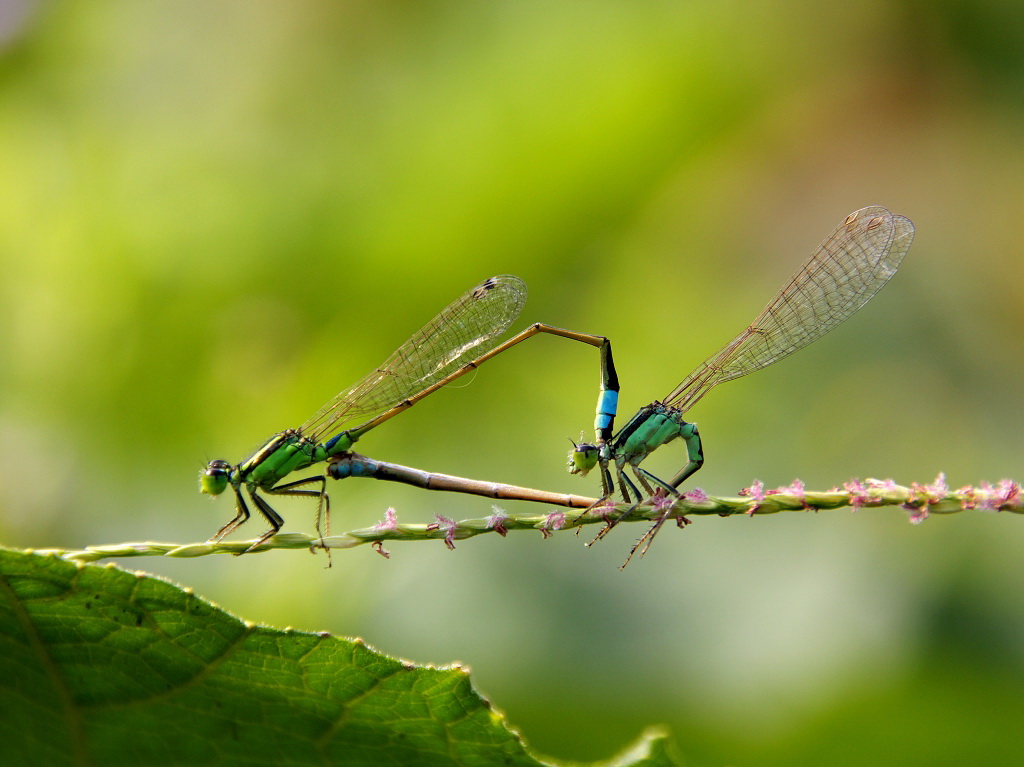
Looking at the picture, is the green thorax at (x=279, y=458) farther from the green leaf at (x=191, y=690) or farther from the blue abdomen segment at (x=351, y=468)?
the green leaf at (x=191, y=690)

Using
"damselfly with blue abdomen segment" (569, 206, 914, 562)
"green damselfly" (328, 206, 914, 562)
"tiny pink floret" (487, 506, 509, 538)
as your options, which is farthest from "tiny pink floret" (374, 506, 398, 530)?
"damselfly with blue abdomen segment" (569, 206, 914, 562)

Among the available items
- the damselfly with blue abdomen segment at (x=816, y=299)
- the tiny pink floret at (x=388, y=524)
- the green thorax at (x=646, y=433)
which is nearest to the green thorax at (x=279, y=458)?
the green thorax at (x=646, y=433)

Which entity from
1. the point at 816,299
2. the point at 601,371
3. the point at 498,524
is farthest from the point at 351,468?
the point at 816,299

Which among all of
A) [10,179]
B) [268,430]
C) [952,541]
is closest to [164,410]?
[268,430]

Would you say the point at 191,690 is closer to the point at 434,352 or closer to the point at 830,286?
the point at 434,352

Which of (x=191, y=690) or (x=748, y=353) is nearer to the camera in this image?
(x=191, y=690)

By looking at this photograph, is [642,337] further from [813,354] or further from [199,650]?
[199,650]

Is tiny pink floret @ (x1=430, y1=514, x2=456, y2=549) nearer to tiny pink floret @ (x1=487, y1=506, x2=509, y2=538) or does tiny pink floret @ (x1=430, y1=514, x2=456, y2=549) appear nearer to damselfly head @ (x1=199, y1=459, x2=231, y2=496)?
tiny pink floret @ (x1=487, y1=506, x2=509, y2=538)
